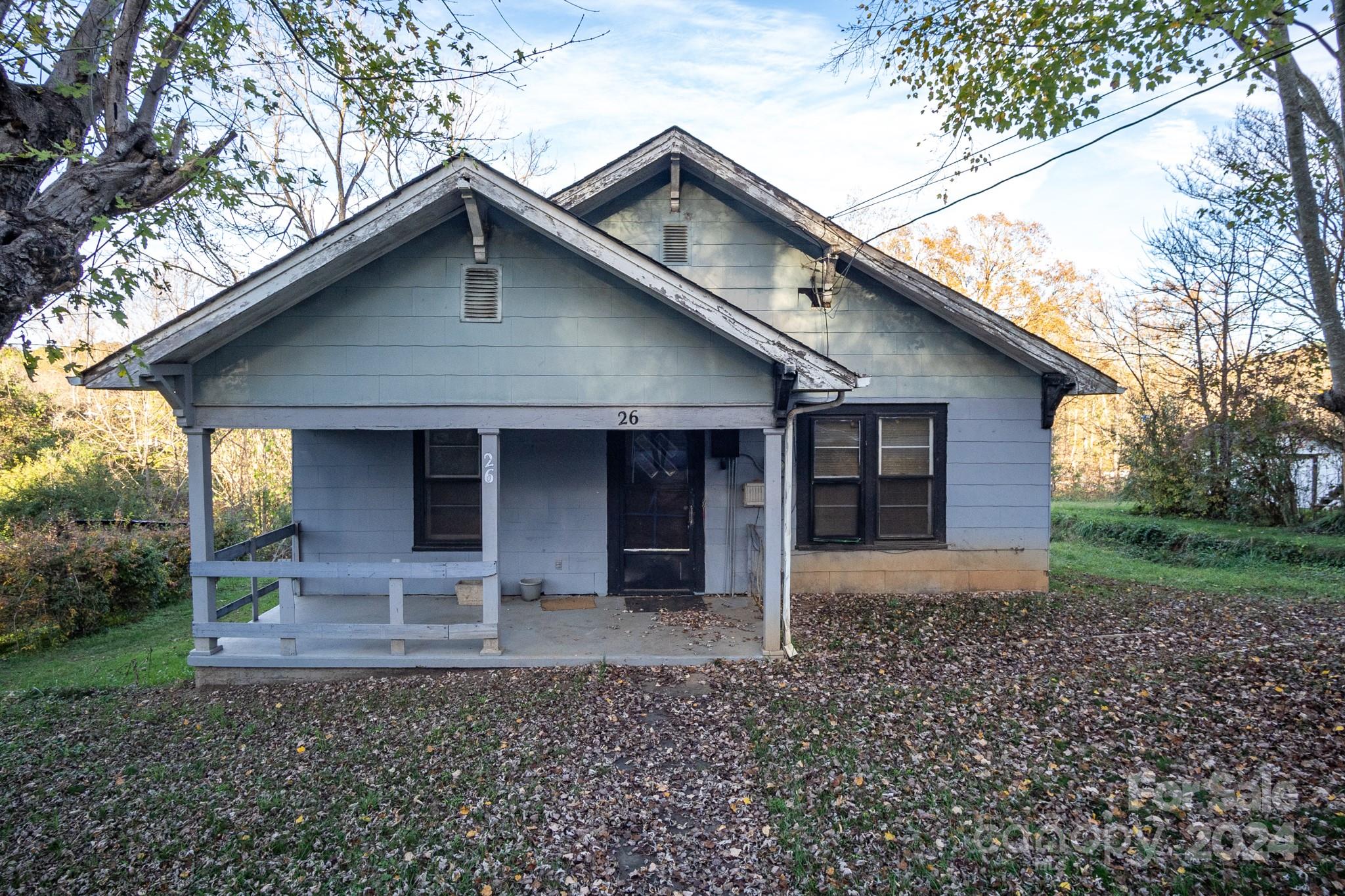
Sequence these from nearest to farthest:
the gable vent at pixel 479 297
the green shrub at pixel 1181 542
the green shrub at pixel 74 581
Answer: the gable vent at pixel 479 297 → the green shrub at pixel 74 581 → the green shrub at pixel 1181 542

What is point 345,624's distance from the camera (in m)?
5.87

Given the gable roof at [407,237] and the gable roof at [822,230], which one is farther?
the gable roof at [822,230]

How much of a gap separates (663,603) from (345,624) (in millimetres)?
3430

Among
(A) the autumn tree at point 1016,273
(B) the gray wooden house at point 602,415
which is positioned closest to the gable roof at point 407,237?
(B) the gray wooden house at point 602,415

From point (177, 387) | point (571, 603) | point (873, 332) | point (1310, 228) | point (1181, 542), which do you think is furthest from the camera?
point (1181, 542)

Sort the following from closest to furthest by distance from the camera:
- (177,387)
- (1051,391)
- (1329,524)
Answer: (177,387) → (1051,391) → (1329,524)

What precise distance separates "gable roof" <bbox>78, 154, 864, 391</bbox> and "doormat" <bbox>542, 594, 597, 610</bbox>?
3.64 meters

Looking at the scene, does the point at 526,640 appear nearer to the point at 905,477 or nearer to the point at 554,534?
the point at 554,534

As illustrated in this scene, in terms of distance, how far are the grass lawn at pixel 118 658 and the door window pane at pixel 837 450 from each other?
23.7ft

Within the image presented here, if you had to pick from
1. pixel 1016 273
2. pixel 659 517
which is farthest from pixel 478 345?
pixel 1016 273

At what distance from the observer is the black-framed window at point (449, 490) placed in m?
7.91

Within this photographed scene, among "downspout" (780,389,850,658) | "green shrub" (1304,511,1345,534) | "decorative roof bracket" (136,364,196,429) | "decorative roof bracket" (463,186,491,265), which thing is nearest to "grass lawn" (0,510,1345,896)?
"downspout" (780,389,850,658)

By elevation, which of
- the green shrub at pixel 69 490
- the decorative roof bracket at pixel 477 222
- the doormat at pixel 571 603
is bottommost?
the doormat at pixel 571 603

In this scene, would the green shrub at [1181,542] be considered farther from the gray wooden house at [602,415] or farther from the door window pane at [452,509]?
the door window pane at [452,509]
